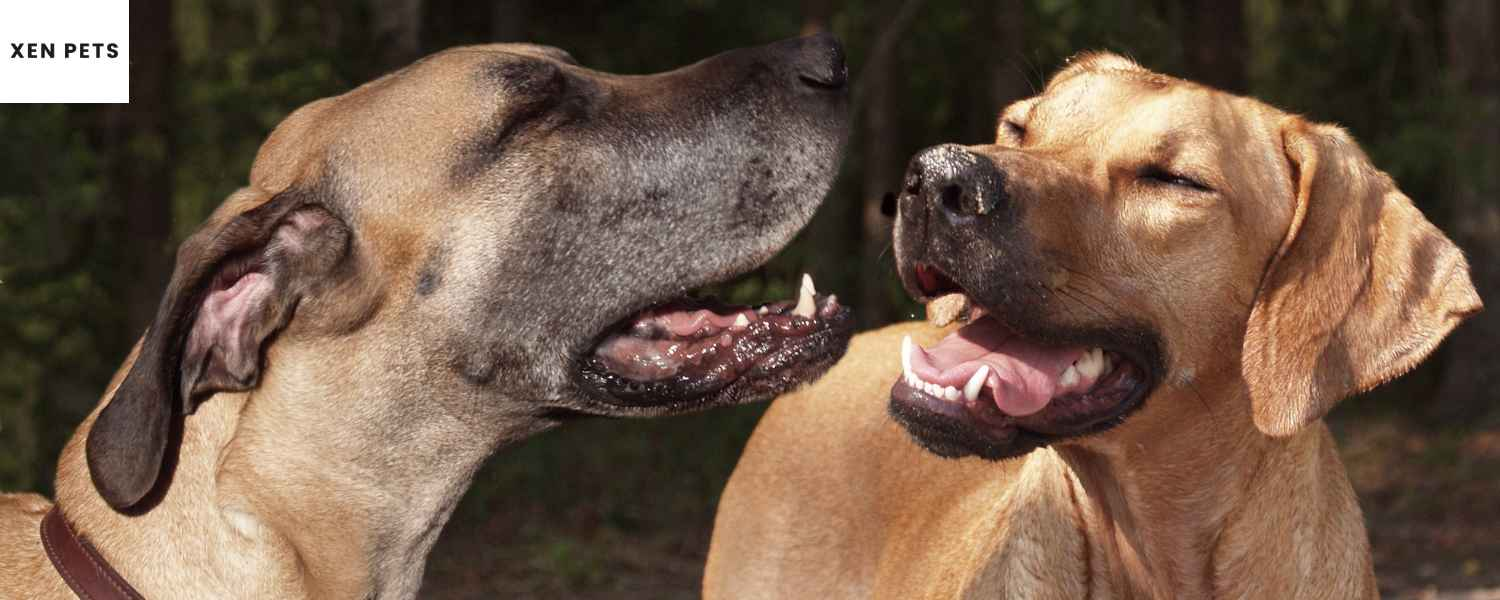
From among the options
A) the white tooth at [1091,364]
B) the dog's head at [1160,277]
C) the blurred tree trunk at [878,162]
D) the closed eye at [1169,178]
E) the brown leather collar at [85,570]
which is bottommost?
the blurred tree trunk at [878,162]

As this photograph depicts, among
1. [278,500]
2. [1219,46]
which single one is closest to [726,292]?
[278,500]

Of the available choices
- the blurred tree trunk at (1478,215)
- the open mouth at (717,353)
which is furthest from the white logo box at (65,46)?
the blurred tree trunk at (1478,215)

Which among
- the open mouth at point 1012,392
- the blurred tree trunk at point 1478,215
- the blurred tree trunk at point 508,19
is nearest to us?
the open mouth at point 1012,392

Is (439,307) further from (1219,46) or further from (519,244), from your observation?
(1219,46)

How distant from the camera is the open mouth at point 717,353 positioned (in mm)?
3996

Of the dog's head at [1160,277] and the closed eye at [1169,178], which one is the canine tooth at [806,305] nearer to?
the dog's head at [1160,277]

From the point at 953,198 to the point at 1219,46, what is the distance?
9011 mm

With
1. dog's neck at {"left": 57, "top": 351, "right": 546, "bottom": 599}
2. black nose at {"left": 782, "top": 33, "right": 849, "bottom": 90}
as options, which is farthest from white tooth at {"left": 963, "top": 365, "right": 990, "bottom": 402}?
dog's neck at {"left": 57, "top": 351, "right": 546, "bottom": 599}

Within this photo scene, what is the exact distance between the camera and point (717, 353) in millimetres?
4027

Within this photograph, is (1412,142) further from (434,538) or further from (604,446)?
(434,538)

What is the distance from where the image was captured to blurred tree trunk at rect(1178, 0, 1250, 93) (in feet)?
39.7

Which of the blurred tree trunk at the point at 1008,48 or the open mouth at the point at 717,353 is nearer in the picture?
the open mouth at the point at 717,353

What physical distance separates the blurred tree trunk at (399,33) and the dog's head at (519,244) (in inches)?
242

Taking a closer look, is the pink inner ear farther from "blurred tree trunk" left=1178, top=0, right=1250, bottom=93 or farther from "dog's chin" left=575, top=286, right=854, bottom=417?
"blurred tree trunk" left=1178, top=0, right=1250, bottom=93
